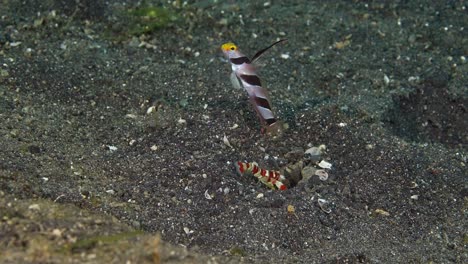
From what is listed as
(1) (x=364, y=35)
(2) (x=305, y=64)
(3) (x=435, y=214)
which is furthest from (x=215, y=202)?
(1) (x=364, y=35)

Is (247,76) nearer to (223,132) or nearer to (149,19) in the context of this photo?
(223,132)

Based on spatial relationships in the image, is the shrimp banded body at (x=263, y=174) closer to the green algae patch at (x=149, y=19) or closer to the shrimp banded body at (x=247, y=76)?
the shrimp banded body at (x=247, y=76)

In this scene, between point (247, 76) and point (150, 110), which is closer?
point (247, 76)

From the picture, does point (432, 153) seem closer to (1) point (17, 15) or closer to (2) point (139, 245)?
(2) point (139, 245)

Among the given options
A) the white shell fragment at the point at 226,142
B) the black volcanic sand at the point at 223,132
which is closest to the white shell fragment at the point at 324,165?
the black volcanic sand at the point at 223,132

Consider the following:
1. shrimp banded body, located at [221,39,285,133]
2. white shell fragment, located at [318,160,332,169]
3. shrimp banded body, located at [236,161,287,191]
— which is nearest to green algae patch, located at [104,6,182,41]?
shrimp banded body, located at [221,39,285,133]

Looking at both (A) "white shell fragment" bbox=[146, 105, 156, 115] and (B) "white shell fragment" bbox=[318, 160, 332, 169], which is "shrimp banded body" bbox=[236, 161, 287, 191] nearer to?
(B) "white shell fragment" bbox=[318, 160, 332, 169]

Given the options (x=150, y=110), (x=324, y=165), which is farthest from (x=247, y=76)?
(x=150, y=110)

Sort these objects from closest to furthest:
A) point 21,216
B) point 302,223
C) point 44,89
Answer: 1. point 21,216
2. point 302,223
3. point 44,89
